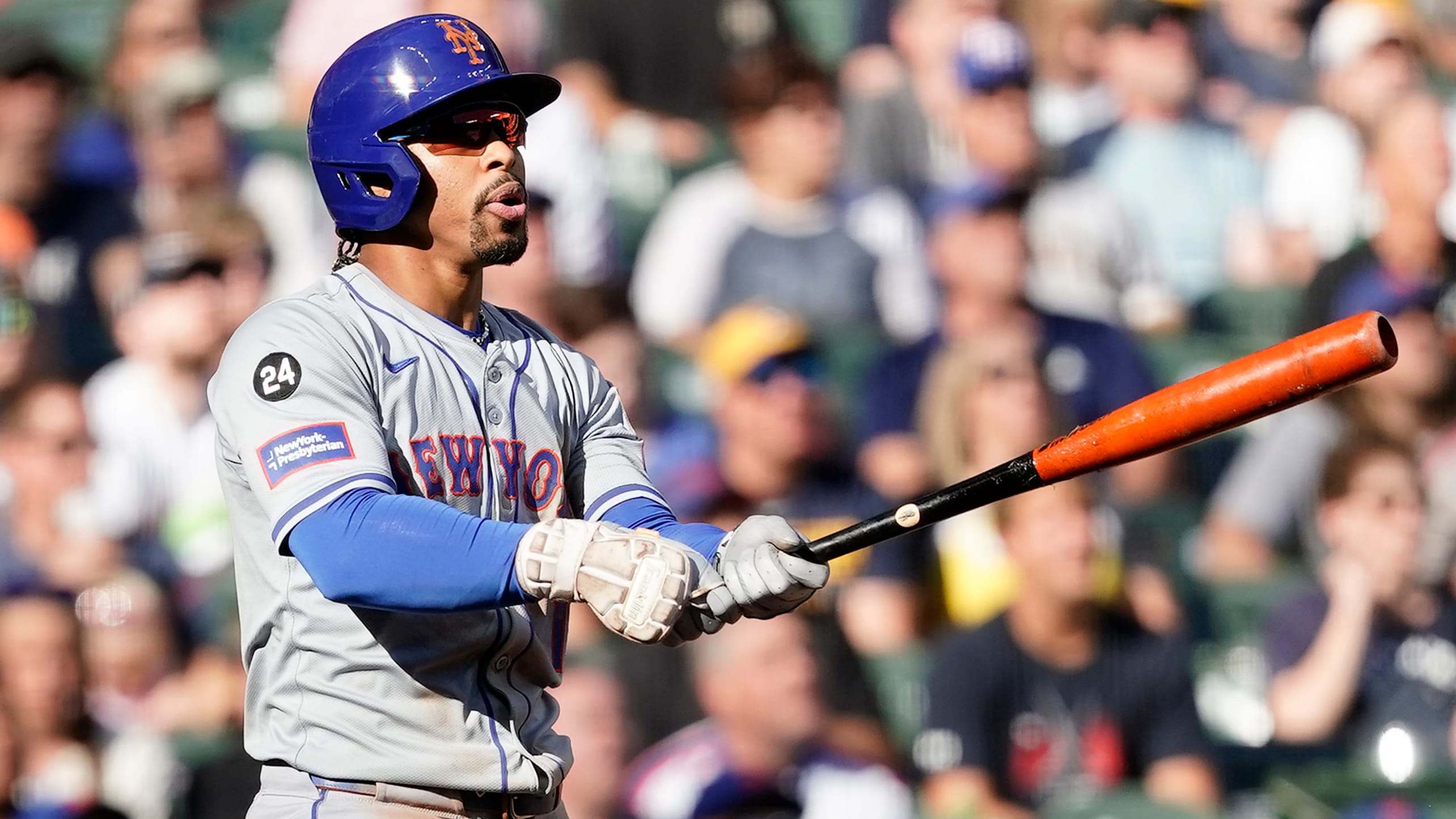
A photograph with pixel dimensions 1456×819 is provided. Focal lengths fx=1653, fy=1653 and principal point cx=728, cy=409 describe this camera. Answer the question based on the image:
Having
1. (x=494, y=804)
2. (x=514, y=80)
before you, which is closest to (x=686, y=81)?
(x=514, y=80)

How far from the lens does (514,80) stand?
2688mm

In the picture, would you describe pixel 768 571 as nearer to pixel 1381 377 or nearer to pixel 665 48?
pixel 665 48

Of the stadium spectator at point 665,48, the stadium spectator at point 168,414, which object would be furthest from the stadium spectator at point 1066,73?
→ the stadium spectator at point 168,414

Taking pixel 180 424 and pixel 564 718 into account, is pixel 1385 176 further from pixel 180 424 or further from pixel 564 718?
pixel 180 424

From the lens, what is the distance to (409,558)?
7.33 feet

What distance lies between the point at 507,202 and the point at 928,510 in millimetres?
846

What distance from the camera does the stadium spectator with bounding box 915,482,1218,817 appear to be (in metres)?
5.02

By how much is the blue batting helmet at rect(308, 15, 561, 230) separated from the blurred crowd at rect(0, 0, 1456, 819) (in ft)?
8.42

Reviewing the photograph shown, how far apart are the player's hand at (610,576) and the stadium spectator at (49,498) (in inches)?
129

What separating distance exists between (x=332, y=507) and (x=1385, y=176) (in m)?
4.82

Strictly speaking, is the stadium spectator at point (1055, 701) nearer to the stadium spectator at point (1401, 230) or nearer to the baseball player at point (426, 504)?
the stadium spectator at point (1401, 230)

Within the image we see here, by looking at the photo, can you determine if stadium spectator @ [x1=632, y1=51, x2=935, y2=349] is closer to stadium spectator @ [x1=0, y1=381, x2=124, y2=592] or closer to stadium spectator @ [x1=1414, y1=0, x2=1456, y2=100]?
stadium spectator @ [x1=0, y1=381, x2=124, y2=592]

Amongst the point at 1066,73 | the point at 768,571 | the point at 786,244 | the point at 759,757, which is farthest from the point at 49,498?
the point at 1066,73

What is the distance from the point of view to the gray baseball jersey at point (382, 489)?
7.83 feet
